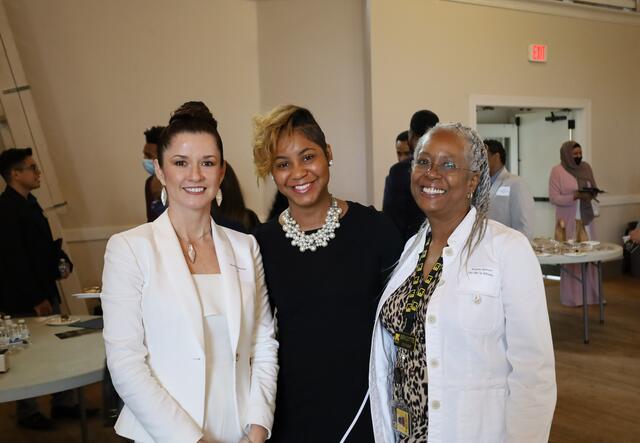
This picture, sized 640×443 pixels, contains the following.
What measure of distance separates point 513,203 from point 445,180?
397 cm

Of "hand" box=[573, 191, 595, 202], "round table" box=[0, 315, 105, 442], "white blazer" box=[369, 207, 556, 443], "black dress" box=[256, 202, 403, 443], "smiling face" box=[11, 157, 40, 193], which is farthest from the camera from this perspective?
"hand" box=[573, 191, 595, 202]

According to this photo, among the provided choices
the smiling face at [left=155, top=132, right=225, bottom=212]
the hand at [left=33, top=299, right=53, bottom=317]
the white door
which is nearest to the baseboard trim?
the hand at [left=33, top=299, right=53, bottom=317]

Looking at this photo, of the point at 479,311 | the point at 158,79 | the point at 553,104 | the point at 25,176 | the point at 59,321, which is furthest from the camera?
the point at 553,104

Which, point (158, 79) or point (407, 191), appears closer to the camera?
point (407, 191)

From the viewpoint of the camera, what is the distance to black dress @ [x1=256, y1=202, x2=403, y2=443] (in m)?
1.84

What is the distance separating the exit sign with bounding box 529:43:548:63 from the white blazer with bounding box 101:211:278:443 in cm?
764

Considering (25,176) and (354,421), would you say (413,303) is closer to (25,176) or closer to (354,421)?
(354,421)

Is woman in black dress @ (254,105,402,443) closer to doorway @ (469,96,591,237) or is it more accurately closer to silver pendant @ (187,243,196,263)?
silver pendant @ (187,243,196,263)

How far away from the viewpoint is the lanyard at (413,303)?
1673 mm

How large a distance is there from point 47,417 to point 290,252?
3.37m

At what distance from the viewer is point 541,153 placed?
31.4 feet

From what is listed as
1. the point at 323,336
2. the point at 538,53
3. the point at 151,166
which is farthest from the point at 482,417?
the point at 538,53

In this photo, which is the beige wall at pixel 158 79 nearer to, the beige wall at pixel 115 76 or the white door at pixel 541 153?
the beige wall at pixel 115 76

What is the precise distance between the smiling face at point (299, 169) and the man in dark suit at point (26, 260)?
2837 mm
